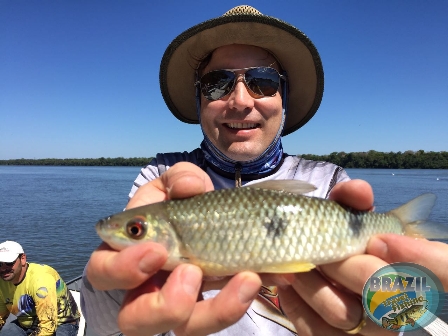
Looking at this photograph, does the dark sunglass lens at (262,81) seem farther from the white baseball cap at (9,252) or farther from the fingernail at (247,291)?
the white baseball cap at (9,252)

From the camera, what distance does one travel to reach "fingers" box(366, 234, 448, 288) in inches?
62.8

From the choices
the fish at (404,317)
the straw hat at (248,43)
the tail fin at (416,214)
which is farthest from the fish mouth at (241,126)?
the fish at (404,317)

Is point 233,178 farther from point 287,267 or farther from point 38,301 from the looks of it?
point 38,301

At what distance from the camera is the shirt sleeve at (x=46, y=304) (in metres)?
5.89

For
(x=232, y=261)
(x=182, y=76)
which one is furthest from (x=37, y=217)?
(x=232, y=261)

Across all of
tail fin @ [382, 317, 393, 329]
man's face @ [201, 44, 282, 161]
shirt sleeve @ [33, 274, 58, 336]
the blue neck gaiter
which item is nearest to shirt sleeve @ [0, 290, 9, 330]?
shirt sleeve @ [33, 274, 58, 336]

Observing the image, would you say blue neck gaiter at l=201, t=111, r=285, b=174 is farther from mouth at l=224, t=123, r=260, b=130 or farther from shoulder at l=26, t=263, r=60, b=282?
shoulder at l=26, t=263, r=60, b=282

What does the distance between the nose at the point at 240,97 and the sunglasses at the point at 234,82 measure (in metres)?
0.03

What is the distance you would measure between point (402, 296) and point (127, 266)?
4.78 ft

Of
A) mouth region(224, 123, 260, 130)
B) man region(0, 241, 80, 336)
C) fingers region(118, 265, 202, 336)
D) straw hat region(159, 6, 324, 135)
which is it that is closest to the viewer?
fingers region(118, 265, 202, 336)

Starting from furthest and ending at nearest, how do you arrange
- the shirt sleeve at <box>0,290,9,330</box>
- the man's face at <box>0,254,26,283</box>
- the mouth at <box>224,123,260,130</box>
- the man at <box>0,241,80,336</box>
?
the shirt sleeve at <box>0,290,9,330</box>, the man's face at <box>0,254,26,283</box>, the man at <box>0,241,80,336</box>, the mouth at <box>224,123,260,130</box>

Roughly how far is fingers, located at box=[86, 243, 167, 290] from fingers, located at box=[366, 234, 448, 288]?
3.78 feet

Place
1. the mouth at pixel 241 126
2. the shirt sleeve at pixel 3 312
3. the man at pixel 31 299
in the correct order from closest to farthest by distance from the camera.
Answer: the mouth at pixel 241 126 → the man at pixel 31 299 → the shirt sleeve at pixel 3 312

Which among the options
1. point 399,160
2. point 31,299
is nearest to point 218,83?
point 31,299
